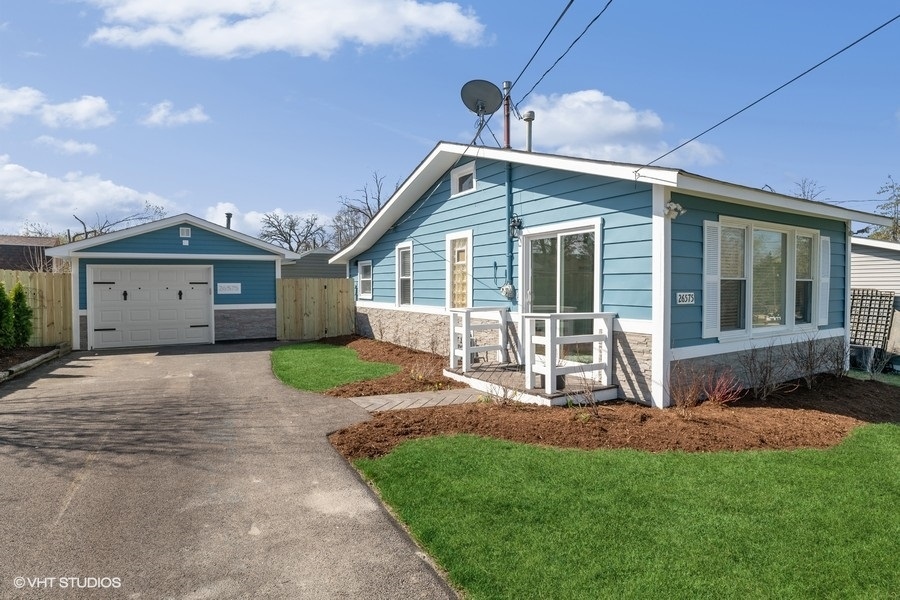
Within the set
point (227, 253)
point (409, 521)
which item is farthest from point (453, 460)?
point (227, 253)

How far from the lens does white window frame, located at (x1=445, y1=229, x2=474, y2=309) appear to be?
968 centimetres

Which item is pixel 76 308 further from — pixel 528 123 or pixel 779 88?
pixel 779 88

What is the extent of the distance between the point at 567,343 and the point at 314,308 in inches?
405

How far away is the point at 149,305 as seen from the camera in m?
13.6

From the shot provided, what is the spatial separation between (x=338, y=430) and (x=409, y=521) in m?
2.30

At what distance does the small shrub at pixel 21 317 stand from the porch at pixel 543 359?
33.3 ft

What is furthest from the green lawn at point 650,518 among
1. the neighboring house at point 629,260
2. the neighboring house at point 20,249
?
the neighboring house at point 20,249

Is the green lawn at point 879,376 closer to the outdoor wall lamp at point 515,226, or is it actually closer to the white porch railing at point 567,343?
the white porch railing at point 567,343

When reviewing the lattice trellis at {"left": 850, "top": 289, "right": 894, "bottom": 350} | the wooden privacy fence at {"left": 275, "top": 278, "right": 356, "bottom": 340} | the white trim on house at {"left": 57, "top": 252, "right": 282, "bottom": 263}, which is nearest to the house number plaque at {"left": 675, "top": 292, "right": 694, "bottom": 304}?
the lattice trellis at {"left": 850, "top": 289, "right": 894, "bottom": 350}

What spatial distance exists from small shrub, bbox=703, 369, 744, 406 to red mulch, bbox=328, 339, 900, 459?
0.13 metres

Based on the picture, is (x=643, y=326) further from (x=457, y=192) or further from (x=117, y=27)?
(x=117, y=27)

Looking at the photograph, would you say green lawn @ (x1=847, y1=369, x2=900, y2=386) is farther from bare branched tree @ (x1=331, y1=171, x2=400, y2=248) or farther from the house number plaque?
bare branched tree @ (x1=331, y1=171, x2=400, y2=248)
